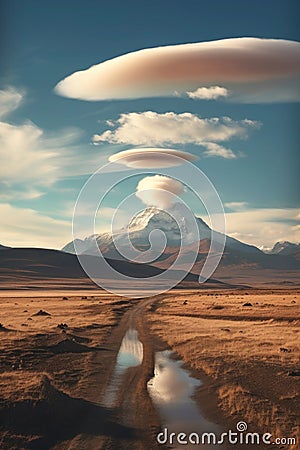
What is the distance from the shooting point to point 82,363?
3162cm

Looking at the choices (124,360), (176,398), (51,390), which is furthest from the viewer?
(124,360)

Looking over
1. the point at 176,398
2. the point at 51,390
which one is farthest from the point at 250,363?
the point at 51,390

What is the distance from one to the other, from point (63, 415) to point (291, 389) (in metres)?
11.6

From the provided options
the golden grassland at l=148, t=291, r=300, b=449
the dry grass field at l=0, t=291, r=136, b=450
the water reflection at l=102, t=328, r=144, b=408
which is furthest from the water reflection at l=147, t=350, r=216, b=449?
the dry grass field at l=0, t=291, r=136, b=450

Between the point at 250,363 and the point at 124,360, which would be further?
the point at 124,360

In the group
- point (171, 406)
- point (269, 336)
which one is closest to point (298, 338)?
point (269, 336)

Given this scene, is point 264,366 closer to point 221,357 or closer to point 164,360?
point 221,357

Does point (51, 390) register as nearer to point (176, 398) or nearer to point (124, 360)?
point (176, 398)

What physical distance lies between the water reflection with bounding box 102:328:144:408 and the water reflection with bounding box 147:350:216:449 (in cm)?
174

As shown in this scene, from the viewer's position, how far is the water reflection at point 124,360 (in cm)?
2302

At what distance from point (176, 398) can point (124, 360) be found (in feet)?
35.2

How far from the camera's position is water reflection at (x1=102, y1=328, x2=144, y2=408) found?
2302 cm

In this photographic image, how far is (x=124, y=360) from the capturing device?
33.2 m

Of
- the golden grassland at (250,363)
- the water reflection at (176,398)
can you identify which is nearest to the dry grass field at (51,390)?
the water reflection at (176,398)
